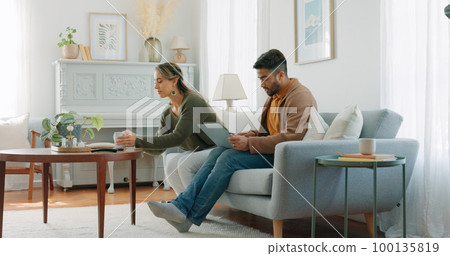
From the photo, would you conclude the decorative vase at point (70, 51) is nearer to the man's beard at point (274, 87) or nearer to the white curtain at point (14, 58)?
the white curtain at point (14, 58)

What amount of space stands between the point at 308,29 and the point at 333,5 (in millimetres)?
355

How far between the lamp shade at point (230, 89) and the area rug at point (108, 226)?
1268mm

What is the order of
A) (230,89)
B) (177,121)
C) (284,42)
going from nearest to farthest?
1. (177,121)
2. (284,42)
3. (230,89)

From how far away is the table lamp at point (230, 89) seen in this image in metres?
4.61

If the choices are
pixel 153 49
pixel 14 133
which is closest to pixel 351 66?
pixel 153 49

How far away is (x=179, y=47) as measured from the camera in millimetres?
6117

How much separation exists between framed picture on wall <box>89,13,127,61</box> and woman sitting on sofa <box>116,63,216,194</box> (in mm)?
2770

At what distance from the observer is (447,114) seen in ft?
9.27

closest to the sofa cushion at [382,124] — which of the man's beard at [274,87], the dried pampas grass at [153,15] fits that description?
the man's beard at [274,87]

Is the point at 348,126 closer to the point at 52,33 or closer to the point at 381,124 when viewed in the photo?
the point at 381,124

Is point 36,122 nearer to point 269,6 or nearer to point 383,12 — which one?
point 269,6

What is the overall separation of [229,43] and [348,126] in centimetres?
261

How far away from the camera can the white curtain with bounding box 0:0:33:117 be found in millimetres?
5613

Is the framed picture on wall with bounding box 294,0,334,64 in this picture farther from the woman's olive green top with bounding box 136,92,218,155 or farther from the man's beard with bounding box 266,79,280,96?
the woman's olive green top with bounding box 136,92,218,155
